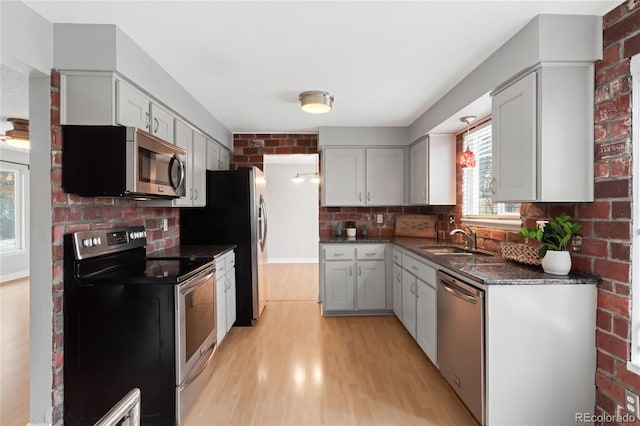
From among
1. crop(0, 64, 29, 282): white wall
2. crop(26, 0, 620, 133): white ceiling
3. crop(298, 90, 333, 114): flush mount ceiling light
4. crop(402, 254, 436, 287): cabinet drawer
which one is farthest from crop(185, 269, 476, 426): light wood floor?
crop(0, 64, 29, 282): white wall

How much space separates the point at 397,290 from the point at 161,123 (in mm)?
2758

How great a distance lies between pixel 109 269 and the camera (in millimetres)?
2119

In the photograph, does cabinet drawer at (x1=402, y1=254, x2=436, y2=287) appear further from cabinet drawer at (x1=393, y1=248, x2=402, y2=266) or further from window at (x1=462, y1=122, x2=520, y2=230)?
window at (x1=462, y1=122, x2=520, y2=230)

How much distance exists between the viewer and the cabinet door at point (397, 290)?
3.45 meters

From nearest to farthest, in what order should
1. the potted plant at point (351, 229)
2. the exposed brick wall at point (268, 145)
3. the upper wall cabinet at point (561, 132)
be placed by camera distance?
the upper wall cabinet at point (561, 132) < the potted plant at point (351, 229) < the exposed brick wall at point (268, 145)

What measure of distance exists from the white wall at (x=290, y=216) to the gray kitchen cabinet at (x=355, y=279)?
374 centimetres

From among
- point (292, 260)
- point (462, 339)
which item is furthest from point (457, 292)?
point (292, 260)

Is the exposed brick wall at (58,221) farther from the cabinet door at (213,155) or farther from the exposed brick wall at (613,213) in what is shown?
the exposed brick wall at (613,213)

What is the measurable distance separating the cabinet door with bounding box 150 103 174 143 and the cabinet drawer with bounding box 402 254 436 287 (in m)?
2.27

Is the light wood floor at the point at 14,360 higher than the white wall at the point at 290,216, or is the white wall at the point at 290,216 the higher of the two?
the white wall at the point at 290,216

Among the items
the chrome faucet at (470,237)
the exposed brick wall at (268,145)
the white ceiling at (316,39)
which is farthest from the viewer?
the exposed brick wall at (268,145)

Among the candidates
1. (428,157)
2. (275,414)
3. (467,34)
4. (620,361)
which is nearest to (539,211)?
(620,361)

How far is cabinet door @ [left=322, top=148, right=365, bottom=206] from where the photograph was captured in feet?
13.5

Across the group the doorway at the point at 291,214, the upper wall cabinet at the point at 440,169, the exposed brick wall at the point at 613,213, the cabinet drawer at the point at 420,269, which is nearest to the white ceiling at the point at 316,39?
the exposed brick wall at the point at 613,213
